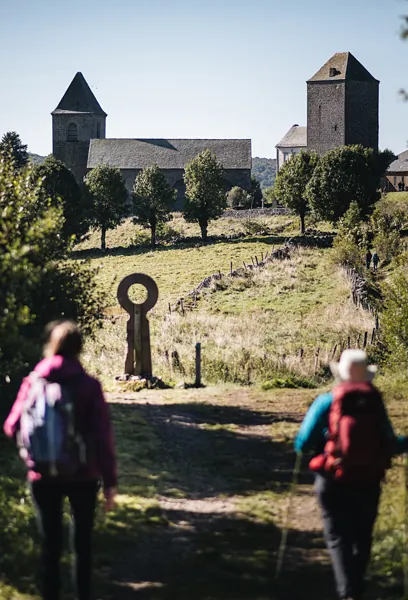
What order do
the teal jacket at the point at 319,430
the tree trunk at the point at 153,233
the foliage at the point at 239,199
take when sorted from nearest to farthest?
1. the teal jacket at the point at 319,430
2. the tree trunk at the point at 153,233
3. the foliage at the point at 239,199

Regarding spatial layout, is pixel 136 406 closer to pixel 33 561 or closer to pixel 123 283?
pixel 123 283

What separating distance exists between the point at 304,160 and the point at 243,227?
7360 millimetres

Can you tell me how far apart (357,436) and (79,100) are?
105366 millimetres

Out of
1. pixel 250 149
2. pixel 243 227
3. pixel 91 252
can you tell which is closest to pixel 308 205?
pixel 243 227

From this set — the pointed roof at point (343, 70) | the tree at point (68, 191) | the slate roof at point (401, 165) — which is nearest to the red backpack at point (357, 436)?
the tree at point (68, 191)

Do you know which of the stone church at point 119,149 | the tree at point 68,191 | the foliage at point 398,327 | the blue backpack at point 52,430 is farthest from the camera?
the stone church at point 119,149

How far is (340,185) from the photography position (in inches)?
2495

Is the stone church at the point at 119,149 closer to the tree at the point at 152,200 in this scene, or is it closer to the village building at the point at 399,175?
the village building at the point at 399,175

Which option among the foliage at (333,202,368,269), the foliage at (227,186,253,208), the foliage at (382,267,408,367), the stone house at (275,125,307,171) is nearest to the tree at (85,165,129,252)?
the foliage at (227,186,253,208)

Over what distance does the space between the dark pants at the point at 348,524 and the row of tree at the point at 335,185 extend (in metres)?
57.3

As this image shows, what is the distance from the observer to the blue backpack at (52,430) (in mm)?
5977

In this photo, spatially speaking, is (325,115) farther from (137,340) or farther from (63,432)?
(63,432)

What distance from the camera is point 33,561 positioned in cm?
795

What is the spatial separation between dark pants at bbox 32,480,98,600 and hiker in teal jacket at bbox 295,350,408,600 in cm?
154
